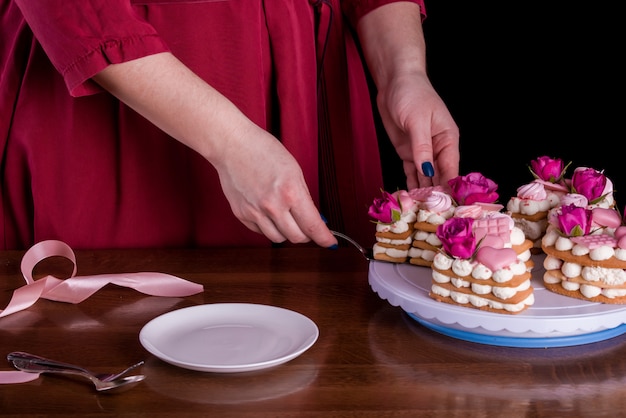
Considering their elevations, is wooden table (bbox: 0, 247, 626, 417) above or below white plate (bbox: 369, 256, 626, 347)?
below

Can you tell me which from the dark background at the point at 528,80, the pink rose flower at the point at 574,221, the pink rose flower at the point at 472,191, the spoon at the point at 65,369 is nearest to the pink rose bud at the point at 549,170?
the pink rose flower at the point at 472,191

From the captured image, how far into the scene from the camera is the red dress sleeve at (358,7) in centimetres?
192

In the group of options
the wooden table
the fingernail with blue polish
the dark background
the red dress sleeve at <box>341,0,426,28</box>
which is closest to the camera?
the wooden table

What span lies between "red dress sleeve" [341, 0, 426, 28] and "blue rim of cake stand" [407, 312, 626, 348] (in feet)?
3.22

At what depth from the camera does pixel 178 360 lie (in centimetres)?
101

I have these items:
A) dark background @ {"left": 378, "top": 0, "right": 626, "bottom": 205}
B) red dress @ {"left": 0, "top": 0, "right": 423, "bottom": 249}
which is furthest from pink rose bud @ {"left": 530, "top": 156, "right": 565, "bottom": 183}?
dark background @ {"left": 378, "top": 0, "right": 626, "bottom": 205}

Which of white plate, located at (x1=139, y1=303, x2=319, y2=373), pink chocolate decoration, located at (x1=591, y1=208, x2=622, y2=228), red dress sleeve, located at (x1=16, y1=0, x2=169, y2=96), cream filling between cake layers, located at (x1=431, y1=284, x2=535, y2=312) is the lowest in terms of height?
white plate, located at (x1=139, y1=303, x2=319, y2=373)

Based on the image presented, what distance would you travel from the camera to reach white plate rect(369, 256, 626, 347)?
3.57ft

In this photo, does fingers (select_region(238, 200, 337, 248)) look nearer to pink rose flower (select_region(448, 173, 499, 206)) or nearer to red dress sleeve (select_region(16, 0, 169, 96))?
pink rose flower (select_region(448, 173, 499, 206))

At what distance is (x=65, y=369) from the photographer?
101 cm

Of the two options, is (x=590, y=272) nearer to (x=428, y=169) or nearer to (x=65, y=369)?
(x=428, y=169)

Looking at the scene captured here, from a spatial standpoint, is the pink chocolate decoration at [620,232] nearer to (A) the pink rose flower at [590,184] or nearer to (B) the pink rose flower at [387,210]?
(A) the pink rose flower at [590,184]

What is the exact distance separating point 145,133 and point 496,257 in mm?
870

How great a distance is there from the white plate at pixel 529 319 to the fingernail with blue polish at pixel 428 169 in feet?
1.50
